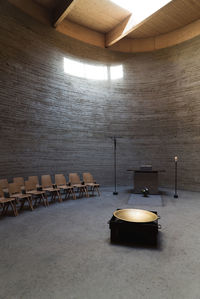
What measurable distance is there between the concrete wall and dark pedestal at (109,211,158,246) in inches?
182

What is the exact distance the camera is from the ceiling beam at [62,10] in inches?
274

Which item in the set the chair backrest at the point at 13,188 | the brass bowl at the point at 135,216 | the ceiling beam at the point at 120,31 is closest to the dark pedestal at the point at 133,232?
the brass bowl at the point at 135,216

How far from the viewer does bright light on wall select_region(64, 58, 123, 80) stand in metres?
8.82

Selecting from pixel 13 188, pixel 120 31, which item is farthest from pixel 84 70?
pixel 13 188

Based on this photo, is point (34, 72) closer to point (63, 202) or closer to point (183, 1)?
point (63, 202)

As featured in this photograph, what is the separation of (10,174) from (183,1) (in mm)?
8846

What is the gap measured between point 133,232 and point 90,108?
21.8ft

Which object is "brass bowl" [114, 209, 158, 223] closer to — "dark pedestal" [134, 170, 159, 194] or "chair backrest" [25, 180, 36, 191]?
"chair backrest" [25, 180, 36, 191]

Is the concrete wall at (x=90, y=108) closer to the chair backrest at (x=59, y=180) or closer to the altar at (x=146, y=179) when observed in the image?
the chair backrest at (x=59, y=180)

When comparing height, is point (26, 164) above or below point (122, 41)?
below

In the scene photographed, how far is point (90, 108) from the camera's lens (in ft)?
30.2

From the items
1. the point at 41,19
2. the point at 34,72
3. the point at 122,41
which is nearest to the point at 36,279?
the point at 34,72

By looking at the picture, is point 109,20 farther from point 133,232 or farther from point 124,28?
point 133,232

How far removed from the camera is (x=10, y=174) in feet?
22.5
